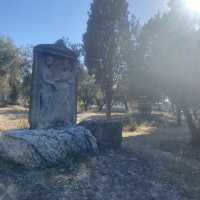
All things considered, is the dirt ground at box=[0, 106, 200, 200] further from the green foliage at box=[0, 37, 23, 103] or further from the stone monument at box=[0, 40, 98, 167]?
the green foliage at box=[0, 37, 23, 103]

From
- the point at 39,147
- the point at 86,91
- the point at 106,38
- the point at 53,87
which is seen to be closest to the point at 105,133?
the point at 53,87

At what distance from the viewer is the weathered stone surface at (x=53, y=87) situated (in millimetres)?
7812

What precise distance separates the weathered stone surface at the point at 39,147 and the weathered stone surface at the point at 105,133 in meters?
0.96

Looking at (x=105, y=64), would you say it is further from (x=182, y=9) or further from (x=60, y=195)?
(x=60, y=195)

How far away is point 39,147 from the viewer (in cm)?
614

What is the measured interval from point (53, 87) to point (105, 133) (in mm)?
1761

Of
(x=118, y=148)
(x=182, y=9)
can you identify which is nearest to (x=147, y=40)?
(x=182, y=9)

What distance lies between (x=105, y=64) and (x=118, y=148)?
586 inches

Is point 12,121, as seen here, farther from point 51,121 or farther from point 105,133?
point 105,133

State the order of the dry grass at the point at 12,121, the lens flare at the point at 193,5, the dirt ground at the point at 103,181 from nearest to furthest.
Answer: the dirt ground at the point at 103,181 → the lens flare at the point at 193,5 → the dry grass at the point at 12,121

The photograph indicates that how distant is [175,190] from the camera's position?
5.96 metres

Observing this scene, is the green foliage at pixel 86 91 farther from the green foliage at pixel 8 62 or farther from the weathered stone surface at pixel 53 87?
the weathered stone surface at pixel 53 87

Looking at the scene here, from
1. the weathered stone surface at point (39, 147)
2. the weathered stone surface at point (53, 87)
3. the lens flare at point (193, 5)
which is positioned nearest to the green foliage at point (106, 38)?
the lens flare at point (193, 5)

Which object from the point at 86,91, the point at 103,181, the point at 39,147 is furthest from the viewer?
the point at 86,91
